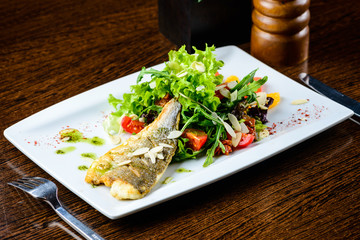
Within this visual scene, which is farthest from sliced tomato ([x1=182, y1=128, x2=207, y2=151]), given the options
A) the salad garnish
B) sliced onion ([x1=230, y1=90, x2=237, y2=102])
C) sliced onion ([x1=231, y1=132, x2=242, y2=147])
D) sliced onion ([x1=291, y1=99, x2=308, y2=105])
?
sliced onion ([x1=291, y1=99, x2=308, y2=105])

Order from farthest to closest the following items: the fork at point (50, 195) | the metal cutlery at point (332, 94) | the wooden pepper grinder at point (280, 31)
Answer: the wooden pepper grinder at point (280, 31)
the metal cutlery at point (332, 94)
the fork at point (50, 195)

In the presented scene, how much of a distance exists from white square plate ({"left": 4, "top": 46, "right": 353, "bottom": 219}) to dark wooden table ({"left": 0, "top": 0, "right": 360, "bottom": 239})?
63 millimetres

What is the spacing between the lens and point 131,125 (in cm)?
184

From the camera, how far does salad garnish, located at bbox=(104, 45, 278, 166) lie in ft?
5.65

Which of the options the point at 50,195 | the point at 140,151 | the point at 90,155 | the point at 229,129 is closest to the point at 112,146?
the point at 90,155

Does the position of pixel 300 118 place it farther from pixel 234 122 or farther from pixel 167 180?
pixel 167 180

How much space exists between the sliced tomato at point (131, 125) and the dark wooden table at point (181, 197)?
0.34 m

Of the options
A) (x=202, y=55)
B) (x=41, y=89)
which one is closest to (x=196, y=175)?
(x=202, y=55)

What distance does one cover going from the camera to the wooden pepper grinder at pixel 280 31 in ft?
7.16

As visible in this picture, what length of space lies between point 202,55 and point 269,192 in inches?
25.7

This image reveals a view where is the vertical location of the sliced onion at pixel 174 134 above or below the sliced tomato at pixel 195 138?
above

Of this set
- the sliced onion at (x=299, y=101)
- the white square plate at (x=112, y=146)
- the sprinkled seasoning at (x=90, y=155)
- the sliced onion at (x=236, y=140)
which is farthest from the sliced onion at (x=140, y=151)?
the sliced onion at (x=299, y=101)

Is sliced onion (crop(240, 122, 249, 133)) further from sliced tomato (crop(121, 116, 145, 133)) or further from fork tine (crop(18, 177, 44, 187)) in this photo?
fork tine (crop(18, 177, 44, 187))

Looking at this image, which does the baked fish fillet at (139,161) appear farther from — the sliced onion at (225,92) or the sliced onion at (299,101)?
the sliced onion at (299,101)
